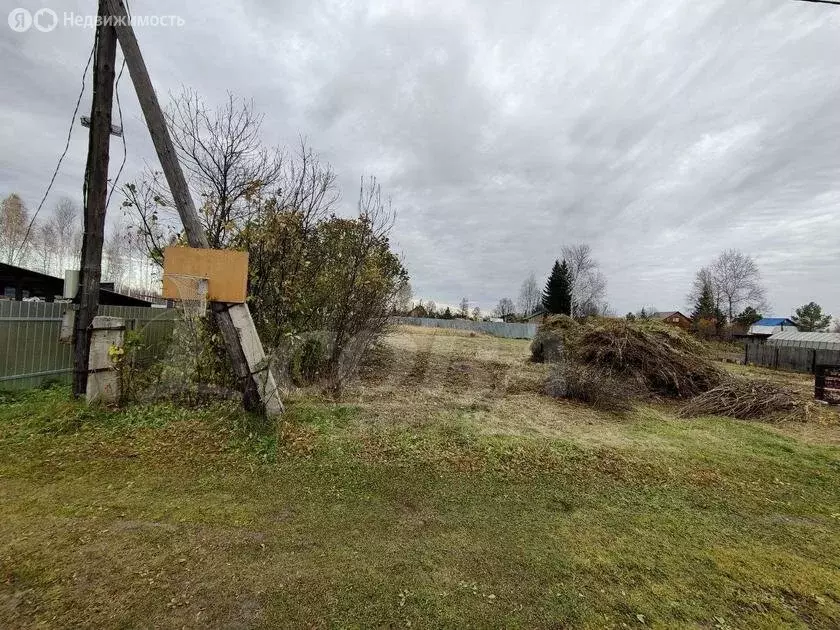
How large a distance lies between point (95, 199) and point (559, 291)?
135ft

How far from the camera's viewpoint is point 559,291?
135 feet

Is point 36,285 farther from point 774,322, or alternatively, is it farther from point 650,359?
point 774,322

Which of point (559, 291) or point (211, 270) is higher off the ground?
point (559, 291)

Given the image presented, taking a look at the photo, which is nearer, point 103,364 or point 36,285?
point 103,364

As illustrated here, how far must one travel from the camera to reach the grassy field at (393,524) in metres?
1.80

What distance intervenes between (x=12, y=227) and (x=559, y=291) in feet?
144

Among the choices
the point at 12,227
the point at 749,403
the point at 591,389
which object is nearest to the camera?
the point at 749,403

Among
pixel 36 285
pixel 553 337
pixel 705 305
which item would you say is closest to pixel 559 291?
pixel 705 305

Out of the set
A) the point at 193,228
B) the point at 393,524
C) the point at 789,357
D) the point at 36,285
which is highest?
the point at 193,228

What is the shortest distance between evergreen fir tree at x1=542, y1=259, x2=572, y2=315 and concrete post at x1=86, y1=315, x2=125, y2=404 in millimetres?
Answer: 39812

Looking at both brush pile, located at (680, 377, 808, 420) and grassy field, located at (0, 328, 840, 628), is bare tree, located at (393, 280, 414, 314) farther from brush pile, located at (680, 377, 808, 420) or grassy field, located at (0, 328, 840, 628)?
brush pile, located at (680, 377, 808, 420)

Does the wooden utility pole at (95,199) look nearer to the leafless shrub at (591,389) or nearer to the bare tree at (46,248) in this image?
the leafless shrub at (591,389)

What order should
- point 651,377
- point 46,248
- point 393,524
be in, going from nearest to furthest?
point 393,524 < point 651,377 < point 46,248

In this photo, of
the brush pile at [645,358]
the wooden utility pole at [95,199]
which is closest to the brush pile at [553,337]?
the brush pile at [645,358]
